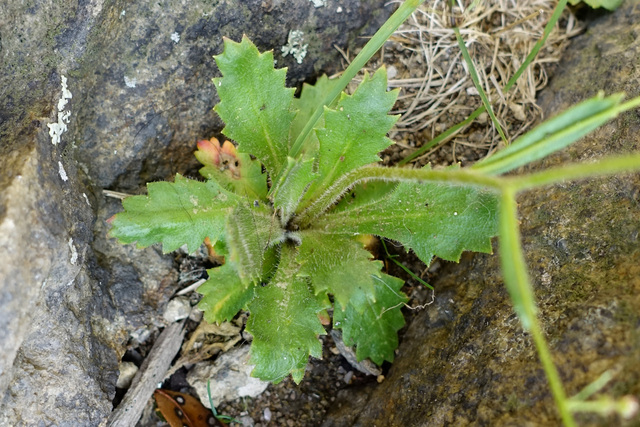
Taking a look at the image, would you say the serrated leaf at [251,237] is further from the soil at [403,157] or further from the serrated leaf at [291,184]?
the soil at [403,157]

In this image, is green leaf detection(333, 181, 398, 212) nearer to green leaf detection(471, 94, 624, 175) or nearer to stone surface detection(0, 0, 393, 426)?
stone surface detection(0, 0, 393, 426)

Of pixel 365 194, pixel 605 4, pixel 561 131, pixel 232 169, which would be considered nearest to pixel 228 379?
pixel 232 169

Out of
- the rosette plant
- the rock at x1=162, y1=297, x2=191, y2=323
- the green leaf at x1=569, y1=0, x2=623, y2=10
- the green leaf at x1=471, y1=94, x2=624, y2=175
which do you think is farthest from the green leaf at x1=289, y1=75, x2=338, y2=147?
the green leaf at x1=569, y1=0, x2=623, y2=10

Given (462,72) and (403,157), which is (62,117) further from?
(462,72)

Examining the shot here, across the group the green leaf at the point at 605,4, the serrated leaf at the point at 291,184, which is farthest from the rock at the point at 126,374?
the green leaf at the point at 605,4

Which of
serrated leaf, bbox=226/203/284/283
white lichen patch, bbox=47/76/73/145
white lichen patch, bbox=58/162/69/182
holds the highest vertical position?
white lichen patch, bbox=47/76/73/145
